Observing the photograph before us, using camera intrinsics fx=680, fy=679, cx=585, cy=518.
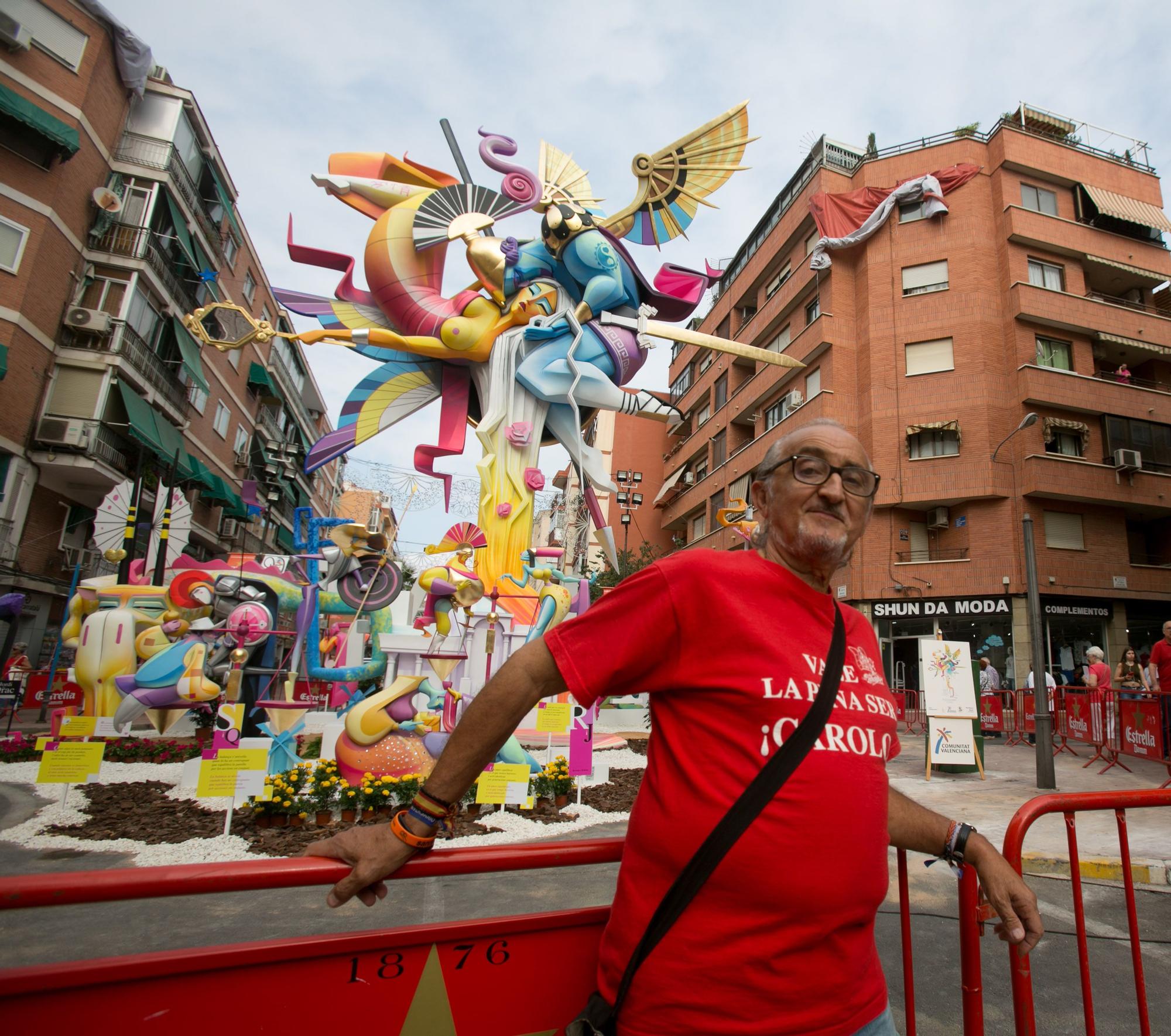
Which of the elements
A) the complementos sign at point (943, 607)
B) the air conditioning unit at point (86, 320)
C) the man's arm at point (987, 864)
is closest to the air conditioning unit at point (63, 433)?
the air conditioning unit at point (86, 320)

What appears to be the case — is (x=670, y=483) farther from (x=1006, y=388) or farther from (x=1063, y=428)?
(x=1063, y=428)

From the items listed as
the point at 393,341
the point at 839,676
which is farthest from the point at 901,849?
the point at 393,341

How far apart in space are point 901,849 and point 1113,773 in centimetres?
1029

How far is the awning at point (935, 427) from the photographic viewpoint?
70.8 feet

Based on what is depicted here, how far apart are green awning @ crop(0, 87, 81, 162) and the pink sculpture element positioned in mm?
15060

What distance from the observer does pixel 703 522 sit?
36.2 meters

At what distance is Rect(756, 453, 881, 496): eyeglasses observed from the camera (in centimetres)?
190

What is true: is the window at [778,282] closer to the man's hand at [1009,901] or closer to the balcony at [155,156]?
the balcony at [155,156]

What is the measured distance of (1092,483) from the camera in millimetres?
21156

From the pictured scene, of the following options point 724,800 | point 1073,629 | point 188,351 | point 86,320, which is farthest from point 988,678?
point 188,351

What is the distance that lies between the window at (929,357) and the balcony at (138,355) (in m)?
25.0

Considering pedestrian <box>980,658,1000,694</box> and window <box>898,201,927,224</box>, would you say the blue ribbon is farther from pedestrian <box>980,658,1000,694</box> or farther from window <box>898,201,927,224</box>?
window <box>898,201,927,224</box>

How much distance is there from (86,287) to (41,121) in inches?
181

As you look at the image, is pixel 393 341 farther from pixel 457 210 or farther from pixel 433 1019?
pixel 433 1019
